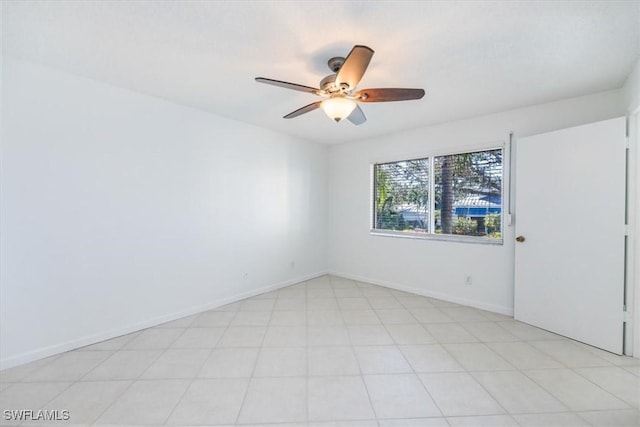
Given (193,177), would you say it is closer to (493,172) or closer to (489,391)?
(489,391)

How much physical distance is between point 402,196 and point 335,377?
2.96 meters

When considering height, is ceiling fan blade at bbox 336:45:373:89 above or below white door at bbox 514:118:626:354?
above

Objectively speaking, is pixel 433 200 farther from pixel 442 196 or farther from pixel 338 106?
pixel 338 106

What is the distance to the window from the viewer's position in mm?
3369

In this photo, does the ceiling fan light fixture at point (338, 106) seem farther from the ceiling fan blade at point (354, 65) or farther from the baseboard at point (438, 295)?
the baseboard at point (438, 295)

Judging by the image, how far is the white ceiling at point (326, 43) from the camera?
5.12 ft

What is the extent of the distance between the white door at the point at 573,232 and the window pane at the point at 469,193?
0.32 metres

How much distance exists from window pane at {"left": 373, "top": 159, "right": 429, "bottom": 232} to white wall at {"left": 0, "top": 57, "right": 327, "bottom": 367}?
6.08ft

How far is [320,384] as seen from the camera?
189cm

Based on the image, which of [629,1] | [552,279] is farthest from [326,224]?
[629,1]

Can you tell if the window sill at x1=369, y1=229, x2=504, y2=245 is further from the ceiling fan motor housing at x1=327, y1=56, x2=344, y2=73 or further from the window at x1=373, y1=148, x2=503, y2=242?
the ceiling fan motor housing at x1=327, y1=56, x2=344, y2=73

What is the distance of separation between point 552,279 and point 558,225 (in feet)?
1.84

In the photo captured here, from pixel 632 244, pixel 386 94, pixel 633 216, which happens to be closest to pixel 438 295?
pixel 632 244

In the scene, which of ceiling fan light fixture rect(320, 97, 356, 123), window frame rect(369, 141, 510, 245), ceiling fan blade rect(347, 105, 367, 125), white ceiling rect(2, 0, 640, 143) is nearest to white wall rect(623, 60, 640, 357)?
white ceiling rect(2, 0, 640, 143)
